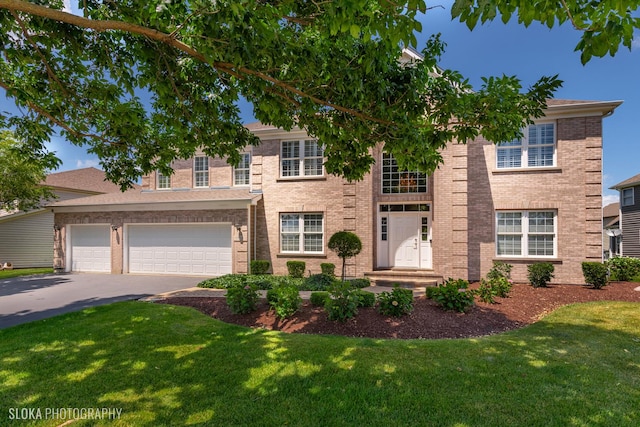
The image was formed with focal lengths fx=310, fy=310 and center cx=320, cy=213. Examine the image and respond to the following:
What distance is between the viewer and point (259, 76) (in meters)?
4.28

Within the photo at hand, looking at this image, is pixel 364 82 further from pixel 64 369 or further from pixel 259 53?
pixel 64 369

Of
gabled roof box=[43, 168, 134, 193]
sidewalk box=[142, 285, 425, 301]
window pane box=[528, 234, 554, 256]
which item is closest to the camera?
sidewalk box=[142, 285, 425, 301]

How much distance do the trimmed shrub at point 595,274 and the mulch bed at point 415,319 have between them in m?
1.45

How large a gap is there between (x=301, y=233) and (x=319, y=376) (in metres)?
9.44

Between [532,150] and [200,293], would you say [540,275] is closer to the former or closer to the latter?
[532,150]

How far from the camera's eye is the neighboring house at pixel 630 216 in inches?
853

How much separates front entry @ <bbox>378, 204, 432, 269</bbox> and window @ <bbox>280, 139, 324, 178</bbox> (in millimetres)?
3351

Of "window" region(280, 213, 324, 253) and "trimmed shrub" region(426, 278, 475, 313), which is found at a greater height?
"window" region(280, 213, 324, 253)

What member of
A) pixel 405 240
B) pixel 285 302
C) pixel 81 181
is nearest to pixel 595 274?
pixel 405 240

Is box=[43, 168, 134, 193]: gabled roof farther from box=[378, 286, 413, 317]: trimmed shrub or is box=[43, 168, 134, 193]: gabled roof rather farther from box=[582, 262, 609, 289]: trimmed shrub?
box=[582, 262, 609, 289]: trimmed shrub

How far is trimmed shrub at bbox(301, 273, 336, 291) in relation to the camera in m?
10.2

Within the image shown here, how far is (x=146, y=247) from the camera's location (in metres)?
14.2

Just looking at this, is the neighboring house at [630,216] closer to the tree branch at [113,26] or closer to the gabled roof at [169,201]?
the gabled roof at [169,201]

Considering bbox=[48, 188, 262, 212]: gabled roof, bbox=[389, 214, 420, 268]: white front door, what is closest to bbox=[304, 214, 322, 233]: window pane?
bbox=[48, 188, 262, 212]: gabled roof
